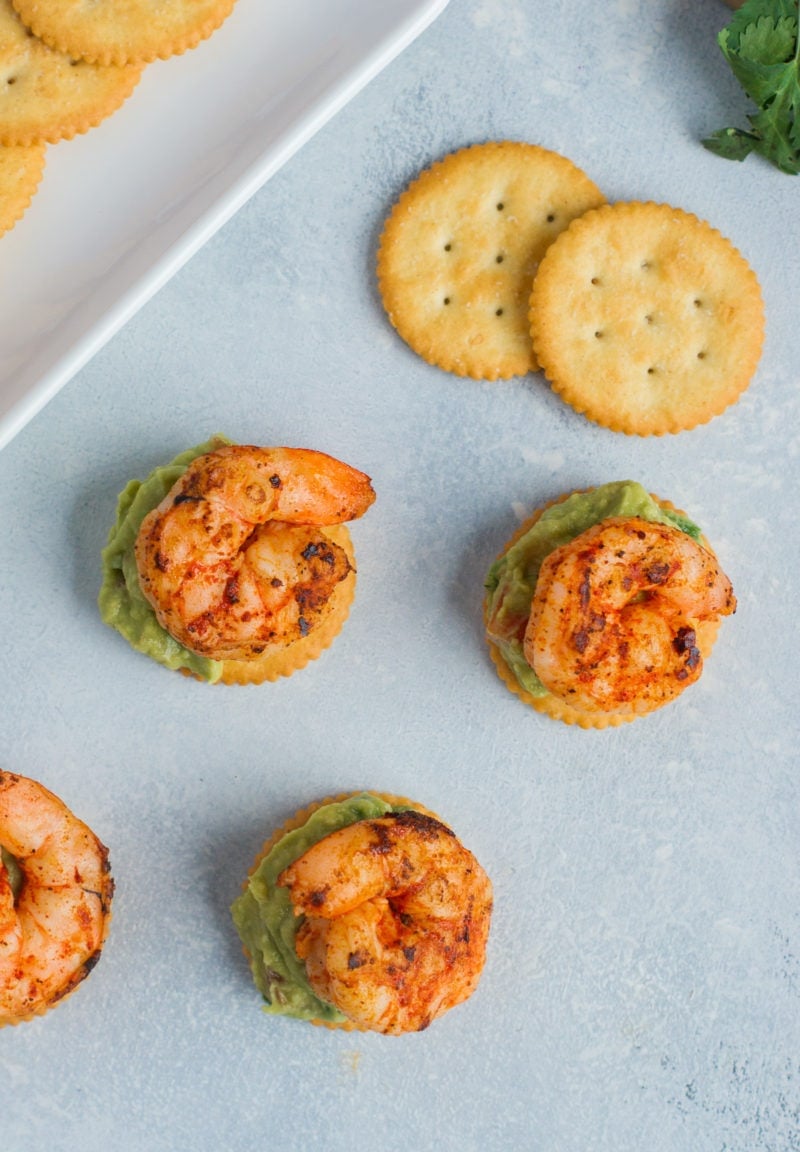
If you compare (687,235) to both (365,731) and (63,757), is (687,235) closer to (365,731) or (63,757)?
(365,731)

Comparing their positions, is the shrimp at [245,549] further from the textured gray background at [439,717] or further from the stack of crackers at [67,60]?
the stack of crackers at [67,60]

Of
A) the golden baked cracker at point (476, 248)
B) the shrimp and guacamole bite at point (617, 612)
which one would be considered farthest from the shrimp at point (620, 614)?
the golden baked cracker at point (476, 248)

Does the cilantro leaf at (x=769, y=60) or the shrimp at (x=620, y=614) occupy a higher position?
the cilantro leaf at (x=769, y=60)

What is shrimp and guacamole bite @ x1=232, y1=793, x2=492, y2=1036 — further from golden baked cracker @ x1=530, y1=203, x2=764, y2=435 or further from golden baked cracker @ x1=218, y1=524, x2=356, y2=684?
golden baked cracker @ x1=530, y1=203, x2=764, y2=435

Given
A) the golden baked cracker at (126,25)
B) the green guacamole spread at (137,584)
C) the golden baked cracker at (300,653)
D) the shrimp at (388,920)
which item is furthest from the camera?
the golden baked cracker at (300,653)

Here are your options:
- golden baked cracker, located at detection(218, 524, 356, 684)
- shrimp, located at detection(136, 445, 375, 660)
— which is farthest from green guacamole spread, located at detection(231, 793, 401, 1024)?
shrimp, located at detection(136, 445, 375, 660)
